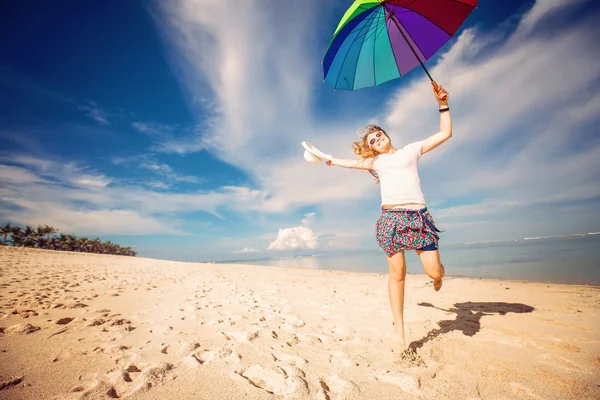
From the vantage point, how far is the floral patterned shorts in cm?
243

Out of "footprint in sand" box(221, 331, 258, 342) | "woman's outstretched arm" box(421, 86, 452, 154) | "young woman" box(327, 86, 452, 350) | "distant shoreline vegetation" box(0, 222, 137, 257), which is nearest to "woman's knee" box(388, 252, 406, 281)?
"young woman" box(327, 86, 452, 350)

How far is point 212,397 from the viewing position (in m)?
1.57

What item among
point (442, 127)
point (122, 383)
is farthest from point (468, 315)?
point (122, 383)

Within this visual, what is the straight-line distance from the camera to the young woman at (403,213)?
2443mm

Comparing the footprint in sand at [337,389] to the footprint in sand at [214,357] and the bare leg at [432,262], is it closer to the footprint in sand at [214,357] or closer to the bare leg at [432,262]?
the footprint in sand at [214,357]

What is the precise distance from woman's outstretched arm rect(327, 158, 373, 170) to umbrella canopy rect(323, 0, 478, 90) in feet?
5.32

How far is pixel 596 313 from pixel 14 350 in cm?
683

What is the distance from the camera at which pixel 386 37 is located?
143 inches

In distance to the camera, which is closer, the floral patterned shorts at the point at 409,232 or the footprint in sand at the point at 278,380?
the footprint in sand at the point at 278,380

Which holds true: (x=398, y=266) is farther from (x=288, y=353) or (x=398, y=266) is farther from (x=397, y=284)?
(x=288, y=353)

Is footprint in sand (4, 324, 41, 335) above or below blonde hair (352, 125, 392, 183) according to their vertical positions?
below

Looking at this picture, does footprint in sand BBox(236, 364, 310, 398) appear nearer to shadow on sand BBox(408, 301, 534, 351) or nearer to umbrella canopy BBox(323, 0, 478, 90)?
shadow on sand BBox(408, 301, 534, 351)

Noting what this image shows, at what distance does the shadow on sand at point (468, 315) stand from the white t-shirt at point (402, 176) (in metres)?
1.57

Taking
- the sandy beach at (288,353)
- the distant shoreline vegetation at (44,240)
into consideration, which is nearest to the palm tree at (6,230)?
the distant shoreline vegetation at (44,240)
